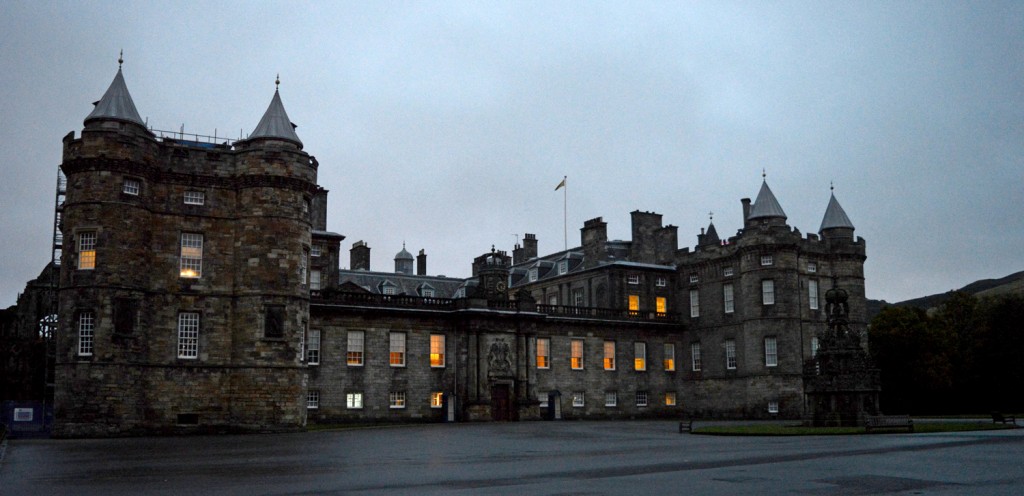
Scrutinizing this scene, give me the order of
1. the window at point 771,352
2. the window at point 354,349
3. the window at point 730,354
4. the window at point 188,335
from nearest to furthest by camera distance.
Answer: the window at point 188,335 → the window at point 354,349 → the window at point 771,352 → the window at point 730,354

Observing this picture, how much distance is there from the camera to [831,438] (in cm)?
2831

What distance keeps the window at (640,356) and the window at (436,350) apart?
14.1 m

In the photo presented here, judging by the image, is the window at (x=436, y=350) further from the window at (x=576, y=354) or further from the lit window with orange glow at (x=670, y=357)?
the lit window with orange glow at (x=670, y=357)

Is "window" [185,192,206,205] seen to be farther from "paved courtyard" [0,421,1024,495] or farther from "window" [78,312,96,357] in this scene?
"paved courtyard" [0,421,1024,495]

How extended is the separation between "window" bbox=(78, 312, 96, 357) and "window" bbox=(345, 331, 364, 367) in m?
14.7

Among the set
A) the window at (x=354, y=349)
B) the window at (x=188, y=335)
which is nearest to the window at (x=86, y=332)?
the window at (x=188, y=335)

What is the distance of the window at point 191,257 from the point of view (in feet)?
128

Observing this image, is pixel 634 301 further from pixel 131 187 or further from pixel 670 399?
pixel 131 187

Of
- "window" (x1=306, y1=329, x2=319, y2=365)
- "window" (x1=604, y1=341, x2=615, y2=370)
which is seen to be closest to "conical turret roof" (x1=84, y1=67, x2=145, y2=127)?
"window" (x1=306, y1=329, x2=319, y2=365)

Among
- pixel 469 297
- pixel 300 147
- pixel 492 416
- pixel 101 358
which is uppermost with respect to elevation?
pixel 300 147

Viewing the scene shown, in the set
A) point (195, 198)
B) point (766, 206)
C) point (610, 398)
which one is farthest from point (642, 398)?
point (195, 198)

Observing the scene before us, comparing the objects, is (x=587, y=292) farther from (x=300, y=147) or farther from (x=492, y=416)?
(x=300, y=147)

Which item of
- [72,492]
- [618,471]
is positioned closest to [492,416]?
[618,471]

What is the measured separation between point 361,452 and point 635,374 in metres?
36.8
